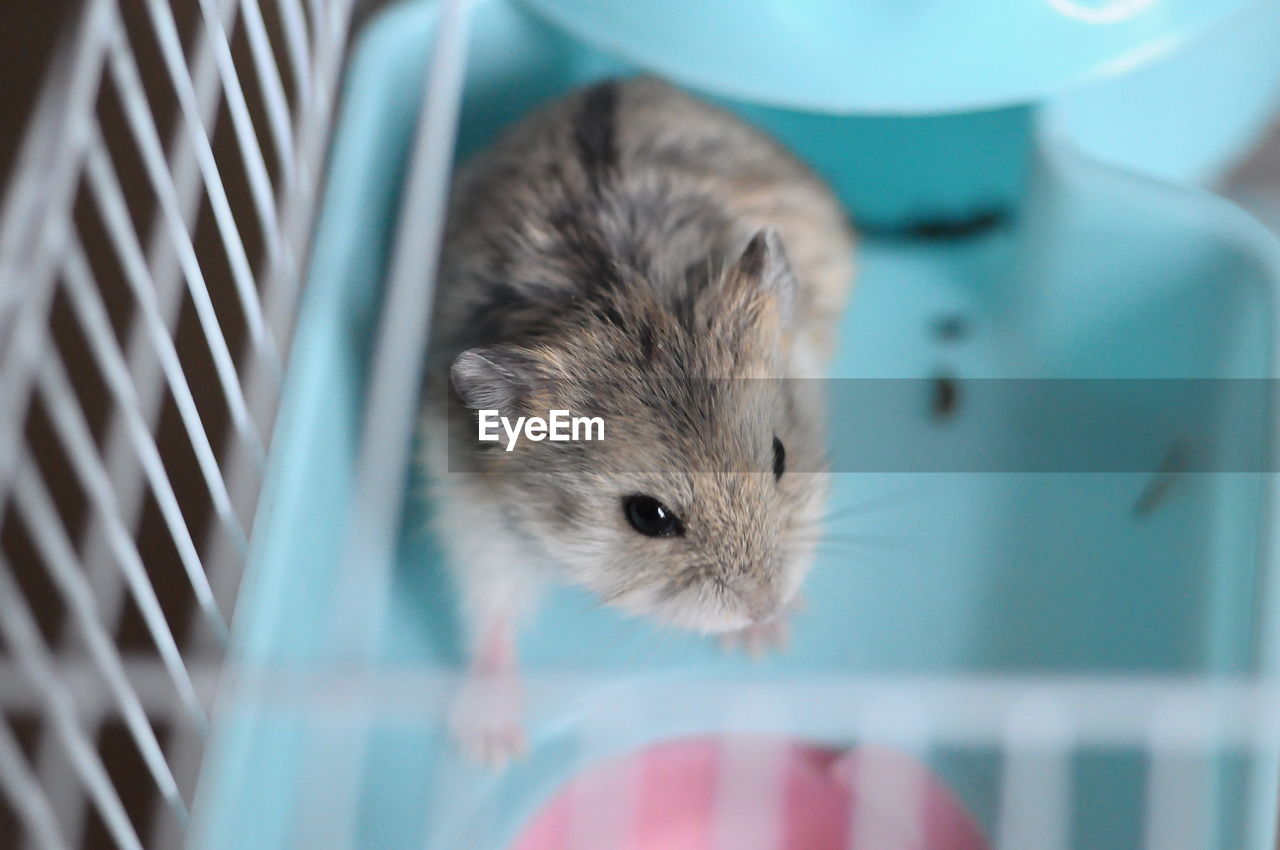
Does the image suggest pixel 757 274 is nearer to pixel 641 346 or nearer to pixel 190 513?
pixel 641 346

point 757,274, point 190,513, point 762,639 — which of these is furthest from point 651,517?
point 190,513

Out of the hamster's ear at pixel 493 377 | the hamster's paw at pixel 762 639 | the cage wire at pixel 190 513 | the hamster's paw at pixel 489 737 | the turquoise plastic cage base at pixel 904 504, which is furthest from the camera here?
the hamster's paw at pixel 762 639

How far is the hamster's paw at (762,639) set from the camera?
5.16ft

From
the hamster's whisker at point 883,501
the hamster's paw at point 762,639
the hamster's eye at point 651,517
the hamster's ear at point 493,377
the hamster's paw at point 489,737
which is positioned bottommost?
the hamster's paw at point 489,737

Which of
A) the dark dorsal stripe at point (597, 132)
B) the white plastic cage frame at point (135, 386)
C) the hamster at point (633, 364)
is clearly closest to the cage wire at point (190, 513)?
the white plastic cage frame at point (135, 386)

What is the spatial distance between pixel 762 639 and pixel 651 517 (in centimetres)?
47

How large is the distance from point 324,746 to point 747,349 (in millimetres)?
637

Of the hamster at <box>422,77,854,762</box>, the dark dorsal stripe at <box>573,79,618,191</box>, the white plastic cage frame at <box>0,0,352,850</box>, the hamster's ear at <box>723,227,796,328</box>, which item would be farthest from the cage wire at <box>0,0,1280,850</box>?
the hamster's ear at <box>723,227,796,328</box>

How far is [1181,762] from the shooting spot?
1.06 metres

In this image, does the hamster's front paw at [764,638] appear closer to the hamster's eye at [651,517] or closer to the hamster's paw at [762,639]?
the hamster's paw at [762,639]

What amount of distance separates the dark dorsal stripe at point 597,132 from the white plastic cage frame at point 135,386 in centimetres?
35

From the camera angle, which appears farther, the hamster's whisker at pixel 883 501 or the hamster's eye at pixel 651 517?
the hamster's whisker at pixel 883 501

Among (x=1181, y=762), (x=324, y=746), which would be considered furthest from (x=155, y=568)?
(x=1181, y=762)

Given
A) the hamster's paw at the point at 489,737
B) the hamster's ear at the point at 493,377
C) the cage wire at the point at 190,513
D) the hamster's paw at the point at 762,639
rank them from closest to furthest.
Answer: the cage wire at the point at 190,513 → the hamster's ear at the point at 493,377 → the hamster's paw at the point at 489,737 → the hamster's paw at the point at 762,639
